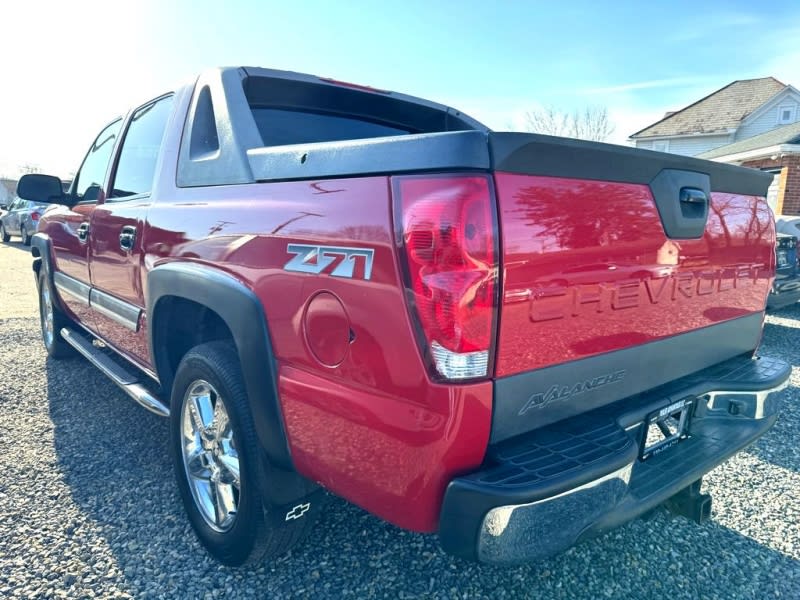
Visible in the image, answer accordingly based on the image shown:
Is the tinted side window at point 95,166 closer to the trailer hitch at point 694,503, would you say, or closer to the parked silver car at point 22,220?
the trailer hitch at point 694,503

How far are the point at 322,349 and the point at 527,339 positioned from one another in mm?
572

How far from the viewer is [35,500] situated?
8.67ft

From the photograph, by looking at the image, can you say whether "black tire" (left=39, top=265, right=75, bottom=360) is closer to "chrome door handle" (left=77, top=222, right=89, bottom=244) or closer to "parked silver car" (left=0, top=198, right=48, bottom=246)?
"chrome door handle" (left=77, top=222, right=89, bottom=244)

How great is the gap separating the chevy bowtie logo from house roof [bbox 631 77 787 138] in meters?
32.9

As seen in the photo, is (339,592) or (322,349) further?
(339,592)

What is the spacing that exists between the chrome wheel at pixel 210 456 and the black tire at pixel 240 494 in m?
0.02

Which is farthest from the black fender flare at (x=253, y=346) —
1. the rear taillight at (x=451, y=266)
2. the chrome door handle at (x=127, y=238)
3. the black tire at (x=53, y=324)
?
the black tire at (x=53, y=324)

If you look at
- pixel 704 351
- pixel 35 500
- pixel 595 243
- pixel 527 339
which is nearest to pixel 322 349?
pixel 527 339

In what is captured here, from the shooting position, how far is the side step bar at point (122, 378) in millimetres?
2648

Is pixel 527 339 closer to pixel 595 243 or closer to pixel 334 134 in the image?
pixel 595 243

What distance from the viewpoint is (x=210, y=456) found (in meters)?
2.30

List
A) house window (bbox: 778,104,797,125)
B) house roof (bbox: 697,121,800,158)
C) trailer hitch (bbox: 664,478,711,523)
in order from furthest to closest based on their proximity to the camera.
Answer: house window (bbox: 778,104,797,125)
house roof (bbox: 697,121,800,158)
trailer hitch (bbox: 664,478,711,523)

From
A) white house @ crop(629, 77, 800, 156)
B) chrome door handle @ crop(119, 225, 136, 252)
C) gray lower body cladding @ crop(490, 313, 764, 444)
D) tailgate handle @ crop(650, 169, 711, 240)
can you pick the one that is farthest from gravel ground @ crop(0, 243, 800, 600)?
white house @ crop(629, 77, 800, 156)

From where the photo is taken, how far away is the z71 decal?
145 cm
